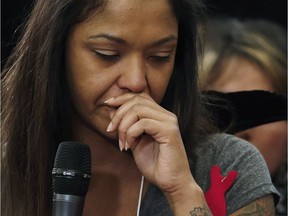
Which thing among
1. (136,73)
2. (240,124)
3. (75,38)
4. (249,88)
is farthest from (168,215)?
(249,88)

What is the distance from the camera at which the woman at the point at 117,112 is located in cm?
160

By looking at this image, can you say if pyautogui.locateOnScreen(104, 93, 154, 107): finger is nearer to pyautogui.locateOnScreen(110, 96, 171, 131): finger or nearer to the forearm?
pyautogui.locateOnScreen(110, 96, 171, 131): finger

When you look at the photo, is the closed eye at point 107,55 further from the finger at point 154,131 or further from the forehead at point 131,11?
the finger at point 154,131

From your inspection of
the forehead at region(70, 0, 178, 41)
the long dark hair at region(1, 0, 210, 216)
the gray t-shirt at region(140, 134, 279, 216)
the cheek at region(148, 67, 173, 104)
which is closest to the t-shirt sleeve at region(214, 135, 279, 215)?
the gray t-shirt at region(140, 134, 279, 216)

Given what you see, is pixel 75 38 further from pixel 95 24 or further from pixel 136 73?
pixel 136 73

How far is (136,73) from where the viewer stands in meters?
1.64

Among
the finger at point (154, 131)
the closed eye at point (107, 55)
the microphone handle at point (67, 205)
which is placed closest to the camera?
the microphone handle at point (67, 205)

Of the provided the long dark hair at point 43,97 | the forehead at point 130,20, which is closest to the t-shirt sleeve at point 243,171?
the long dark hair at point 43,97

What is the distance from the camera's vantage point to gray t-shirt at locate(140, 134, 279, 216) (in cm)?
176

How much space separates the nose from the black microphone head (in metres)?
0.26

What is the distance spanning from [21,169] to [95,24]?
46cm

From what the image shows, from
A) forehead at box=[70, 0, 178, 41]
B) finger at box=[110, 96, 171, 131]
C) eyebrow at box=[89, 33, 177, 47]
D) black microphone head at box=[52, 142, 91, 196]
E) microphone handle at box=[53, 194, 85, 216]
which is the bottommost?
microphone handle at box=[53, 194, 85, 216]

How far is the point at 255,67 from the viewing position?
8.57ft

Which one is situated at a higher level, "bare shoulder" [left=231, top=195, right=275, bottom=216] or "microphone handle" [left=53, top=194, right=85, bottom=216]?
"microphone handle" [left=53, top=194, right=85, bottom=216]
